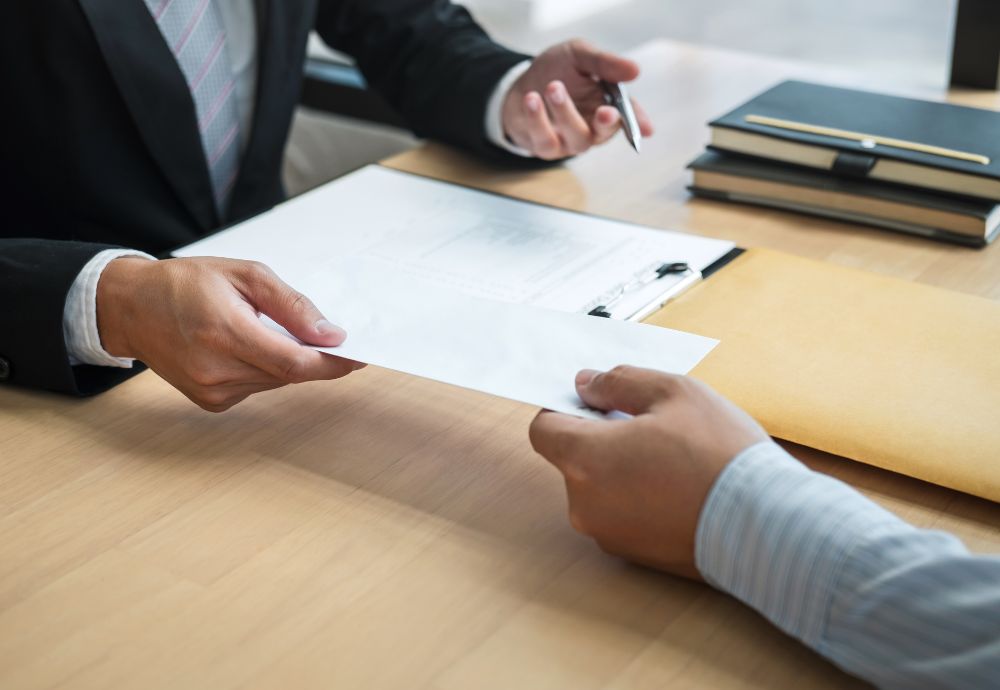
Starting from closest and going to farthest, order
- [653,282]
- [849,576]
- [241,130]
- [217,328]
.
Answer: [849,576] → [217,328] → [653,282] → [241,130]

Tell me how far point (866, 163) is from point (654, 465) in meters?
0.66

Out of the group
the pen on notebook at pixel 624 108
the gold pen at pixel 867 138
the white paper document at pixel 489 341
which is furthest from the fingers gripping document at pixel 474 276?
the gold pen at pixel 867 138

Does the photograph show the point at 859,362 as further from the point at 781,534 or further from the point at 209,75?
the point at 209,75

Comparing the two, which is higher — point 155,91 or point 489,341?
point 155,91

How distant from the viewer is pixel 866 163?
3.99ft

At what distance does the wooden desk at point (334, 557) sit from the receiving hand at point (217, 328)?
47 millimetres

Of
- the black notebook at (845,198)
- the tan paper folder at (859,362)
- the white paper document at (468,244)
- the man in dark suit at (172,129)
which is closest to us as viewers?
the tan paper folder at (859,362)

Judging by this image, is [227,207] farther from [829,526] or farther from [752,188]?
[829,526]

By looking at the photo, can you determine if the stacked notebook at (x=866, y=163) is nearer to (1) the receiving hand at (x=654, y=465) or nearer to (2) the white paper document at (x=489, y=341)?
(2) the white paper document at (x=489, y=341)

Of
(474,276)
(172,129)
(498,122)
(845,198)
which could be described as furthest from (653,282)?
(172,129)

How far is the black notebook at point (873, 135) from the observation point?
3.90ft

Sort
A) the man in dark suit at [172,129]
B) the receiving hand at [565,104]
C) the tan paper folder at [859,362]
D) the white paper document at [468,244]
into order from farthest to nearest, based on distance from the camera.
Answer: the receiving hand at [565,104] → the white paper document at [468,244] → the man in dark suit at [172,129] → the tan paper folder at [859,362]

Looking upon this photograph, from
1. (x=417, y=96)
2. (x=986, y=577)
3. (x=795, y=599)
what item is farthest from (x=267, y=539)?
(x=417, y=96)

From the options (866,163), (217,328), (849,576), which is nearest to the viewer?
(849,576)
